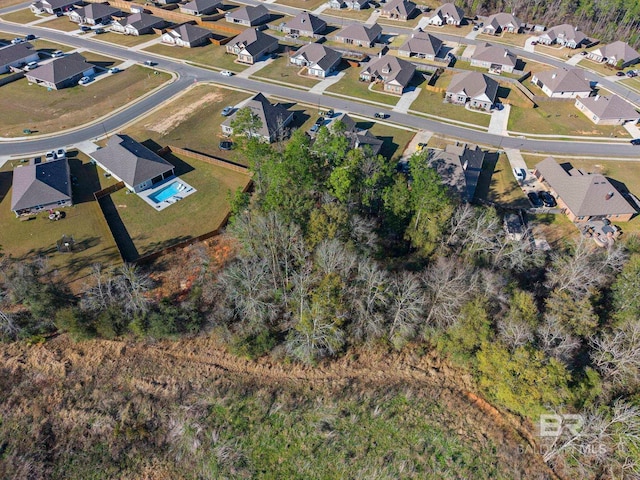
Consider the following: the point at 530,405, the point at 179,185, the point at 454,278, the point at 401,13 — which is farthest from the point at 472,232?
the point at 401,13

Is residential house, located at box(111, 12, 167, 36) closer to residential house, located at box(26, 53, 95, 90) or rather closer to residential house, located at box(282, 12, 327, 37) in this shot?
residential house, located at box(26, 53, 95, 90)

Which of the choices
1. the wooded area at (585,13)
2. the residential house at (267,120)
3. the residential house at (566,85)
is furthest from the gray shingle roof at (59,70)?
the wooded area at (585,13)

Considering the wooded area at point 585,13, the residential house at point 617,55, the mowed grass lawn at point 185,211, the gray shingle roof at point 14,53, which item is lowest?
the mowed grass lawn at point 185,211

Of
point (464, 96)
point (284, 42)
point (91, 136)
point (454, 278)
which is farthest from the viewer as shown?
point (284, 42)

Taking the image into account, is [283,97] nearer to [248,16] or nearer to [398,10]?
[248,16]

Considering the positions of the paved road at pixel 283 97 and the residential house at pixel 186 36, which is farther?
the residential house at pixel 186 36

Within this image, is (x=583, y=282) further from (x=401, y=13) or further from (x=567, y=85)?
(x=401, y=13)

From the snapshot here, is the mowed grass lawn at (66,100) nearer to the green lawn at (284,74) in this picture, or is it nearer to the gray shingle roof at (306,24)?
the green lawn at (284,74)
